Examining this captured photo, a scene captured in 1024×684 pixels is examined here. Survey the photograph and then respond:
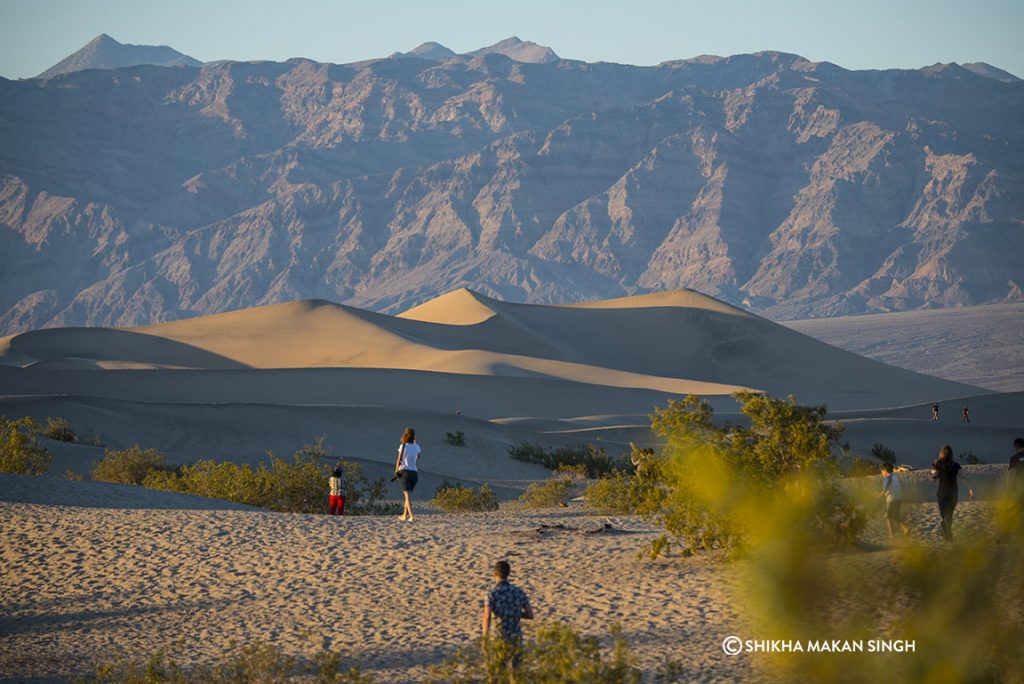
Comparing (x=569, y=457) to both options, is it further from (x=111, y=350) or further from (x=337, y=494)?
(x=111, y=350)

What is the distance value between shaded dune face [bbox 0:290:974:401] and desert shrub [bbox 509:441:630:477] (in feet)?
92.9

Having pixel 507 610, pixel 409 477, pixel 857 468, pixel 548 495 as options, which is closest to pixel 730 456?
pixel 857 468

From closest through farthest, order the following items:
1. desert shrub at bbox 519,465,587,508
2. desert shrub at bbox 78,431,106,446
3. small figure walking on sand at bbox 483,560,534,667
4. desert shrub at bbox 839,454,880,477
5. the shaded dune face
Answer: small figure walking on sand at bbox 483,560,534,667
desert shrub at bbox 839,454,880,477
desert shrub at bbox 519,465,587,508
desert shrub at bbox 78,431,106,446
the shaded dune face

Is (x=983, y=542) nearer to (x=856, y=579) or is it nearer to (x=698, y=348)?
(x=856, y=579)

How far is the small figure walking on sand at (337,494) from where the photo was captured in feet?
55.6

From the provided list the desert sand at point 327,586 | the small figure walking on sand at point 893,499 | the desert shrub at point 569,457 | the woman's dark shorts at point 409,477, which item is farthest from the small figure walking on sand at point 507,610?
the desert shrub at point 569,457

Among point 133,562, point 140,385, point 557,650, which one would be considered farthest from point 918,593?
point 140,385

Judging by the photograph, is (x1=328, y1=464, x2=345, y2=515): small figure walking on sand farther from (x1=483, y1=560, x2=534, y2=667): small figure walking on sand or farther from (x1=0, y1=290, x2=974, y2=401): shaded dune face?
(x1=0, y1=290, x2=974, y2=401): shaded dune face

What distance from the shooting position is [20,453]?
21703 mm

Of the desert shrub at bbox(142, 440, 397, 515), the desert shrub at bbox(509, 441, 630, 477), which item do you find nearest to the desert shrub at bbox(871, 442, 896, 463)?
the desert shrub at bbox(509, 441, 630, 477)

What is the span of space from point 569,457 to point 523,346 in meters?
42.1

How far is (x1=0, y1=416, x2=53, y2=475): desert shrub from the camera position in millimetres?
21619

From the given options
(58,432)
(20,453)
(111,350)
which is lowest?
(20,453)

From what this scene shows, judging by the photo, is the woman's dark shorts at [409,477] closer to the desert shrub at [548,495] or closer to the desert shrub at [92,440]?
the desert shrub at [548,495]
